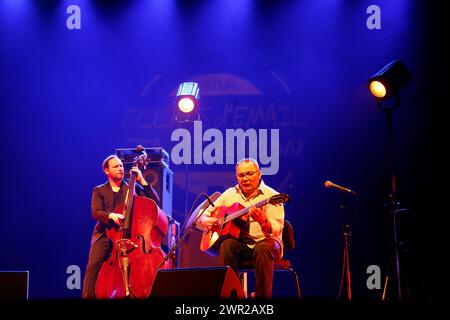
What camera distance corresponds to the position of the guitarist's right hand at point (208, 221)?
17.6 feet

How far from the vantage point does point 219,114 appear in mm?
7234

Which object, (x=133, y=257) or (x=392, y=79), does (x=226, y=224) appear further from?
(x=392, y=79)

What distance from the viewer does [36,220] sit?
7207mm

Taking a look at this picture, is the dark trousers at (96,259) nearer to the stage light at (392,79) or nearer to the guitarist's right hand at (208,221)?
the guitarist's right hand at (208,221)

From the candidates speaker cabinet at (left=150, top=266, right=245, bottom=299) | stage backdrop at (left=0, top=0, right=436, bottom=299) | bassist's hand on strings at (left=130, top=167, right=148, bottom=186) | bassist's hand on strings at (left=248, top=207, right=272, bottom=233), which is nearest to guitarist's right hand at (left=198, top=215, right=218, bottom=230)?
bassist's hand on strings at (left=248, top=207, right=272, bottom=233)

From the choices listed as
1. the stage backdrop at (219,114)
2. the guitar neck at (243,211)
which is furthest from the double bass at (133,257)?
the stage backdrop at (219,114)

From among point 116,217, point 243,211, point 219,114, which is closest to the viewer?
point 243,211

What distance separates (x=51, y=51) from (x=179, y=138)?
1.85m

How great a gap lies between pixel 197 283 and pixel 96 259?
2.79 m

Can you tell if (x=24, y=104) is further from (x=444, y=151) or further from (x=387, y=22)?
(x=444, y=151)

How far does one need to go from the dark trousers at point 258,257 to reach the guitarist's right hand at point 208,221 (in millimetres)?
242

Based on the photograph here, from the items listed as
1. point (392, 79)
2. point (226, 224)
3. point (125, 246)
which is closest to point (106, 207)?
point (125, 246)
